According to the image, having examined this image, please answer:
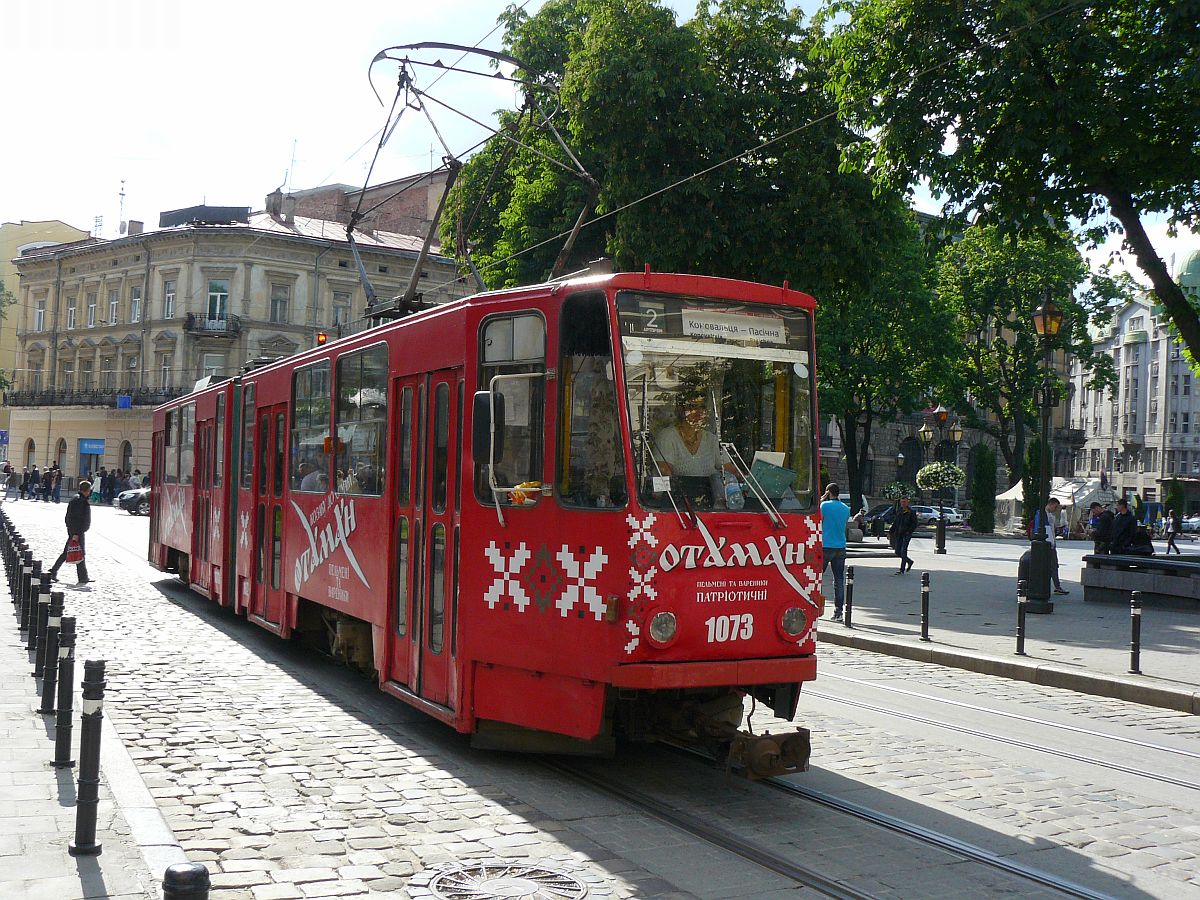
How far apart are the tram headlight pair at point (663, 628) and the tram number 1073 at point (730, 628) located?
0.26 metres

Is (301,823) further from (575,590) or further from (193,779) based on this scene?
(575,590)

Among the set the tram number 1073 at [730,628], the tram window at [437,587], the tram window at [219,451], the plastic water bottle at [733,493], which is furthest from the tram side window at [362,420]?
the tram window at [219,451]

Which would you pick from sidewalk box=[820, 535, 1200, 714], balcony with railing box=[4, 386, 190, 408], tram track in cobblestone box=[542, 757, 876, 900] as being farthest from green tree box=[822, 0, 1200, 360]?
balcony with railing box=[4, 386, 190, 408]

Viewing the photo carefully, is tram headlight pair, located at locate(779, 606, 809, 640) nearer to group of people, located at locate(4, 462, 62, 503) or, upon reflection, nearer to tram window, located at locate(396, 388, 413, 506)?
tram window, located at locate(396, 388, 413, 506)

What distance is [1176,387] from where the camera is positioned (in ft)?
320

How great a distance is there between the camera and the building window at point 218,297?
59.1 m

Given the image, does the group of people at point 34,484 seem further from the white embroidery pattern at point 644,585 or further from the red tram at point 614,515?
the white embroidery pattern at point 644,585

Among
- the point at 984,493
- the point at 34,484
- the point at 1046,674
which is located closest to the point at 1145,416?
the point at 984,493

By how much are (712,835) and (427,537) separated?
317 centimetres

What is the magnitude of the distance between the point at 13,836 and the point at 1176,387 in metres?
104

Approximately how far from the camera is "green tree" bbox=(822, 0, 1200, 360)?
672 inches

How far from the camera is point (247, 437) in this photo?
1416 cm

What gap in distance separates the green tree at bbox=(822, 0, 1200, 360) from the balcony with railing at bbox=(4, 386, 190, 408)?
45.6m

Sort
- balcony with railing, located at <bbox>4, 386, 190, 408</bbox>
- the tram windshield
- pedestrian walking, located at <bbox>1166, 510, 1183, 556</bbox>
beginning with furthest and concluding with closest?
balcony with railing, located at <bbox>4, 386, 190, 408</bbox> < pedestrian walking, located at <bbox>1166, 510, 1183, 556</bbox> < the tram windshield
